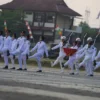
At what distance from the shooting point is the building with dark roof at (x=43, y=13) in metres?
58.8

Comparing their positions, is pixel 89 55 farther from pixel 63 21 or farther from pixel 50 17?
pixel 63 21

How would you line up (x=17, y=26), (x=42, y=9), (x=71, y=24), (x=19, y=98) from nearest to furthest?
(x=19, y=98) → (x=17, y=26) → (x=42, y=9) → (x=71, y=24)

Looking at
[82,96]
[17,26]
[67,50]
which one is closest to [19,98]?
Answer: [82,96]

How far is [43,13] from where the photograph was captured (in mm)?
59312

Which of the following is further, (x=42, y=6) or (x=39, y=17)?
(x=39, y=17)

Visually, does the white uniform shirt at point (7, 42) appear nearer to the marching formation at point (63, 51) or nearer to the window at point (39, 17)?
the marching formation at point (63, 51)

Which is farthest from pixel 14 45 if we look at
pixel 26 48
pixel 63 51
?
pixel 63 51

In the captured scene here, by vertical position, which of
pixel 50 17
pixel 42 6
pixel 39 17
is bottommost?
pixel 39 17

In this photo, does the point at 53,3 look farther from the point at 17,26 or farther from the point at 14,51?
the point at 14,51

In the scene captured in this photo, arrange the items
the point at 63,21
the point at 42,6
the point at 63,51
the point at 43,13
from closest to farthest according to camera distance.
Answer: the point at 63,51
the point at 43,13
the point at 42,6
the point at 63,21

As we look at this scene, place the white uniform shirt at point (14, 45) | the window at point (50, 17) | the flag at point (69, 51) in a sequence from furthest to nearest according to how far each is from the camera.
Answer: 1. the window at point (50, 17)
2. the white uniform shirt at point (14, 45)
3. the flag at point (69, 51)

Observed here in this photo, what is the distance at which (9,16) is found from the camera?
5306cm

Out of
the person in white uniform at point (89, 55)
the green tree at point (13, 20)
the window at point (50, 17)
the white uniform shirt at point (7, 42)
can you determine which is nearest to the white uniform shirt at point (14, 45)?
the white uniform shirt at point (7, 42)

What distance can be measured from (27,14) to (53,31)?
15.1 ft
